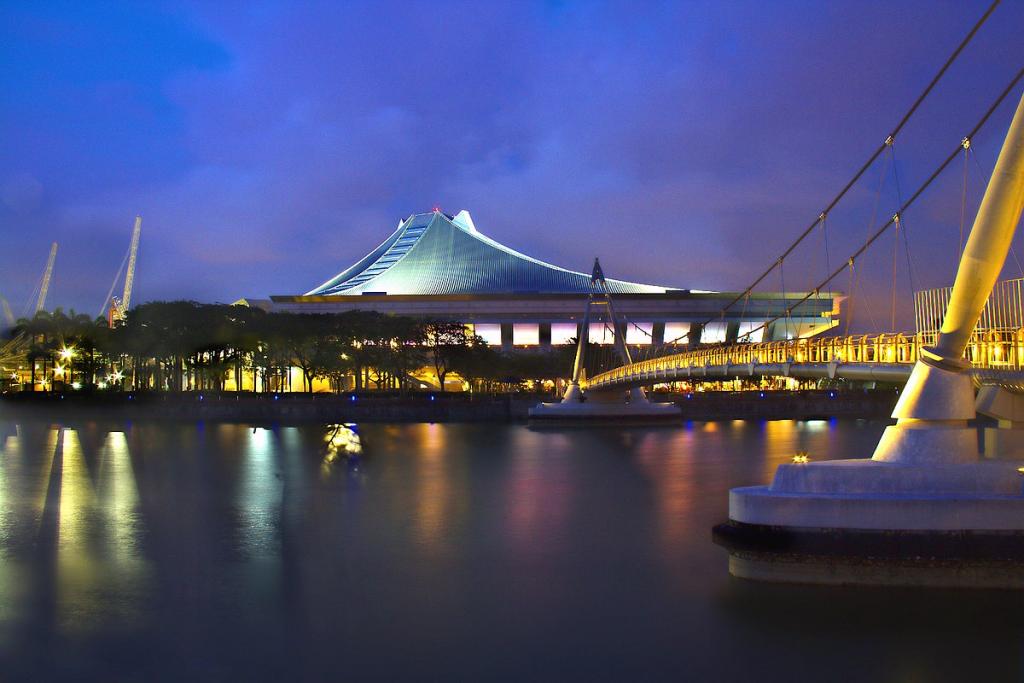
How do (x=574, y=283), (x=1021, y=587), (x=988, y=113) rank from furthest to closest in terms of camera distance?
1. (x=574, y=283)
2. (x=988, y=113)
3. (x=1021, y=587)

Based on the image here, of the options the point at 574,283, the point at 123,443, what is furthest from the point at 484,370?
the point at 574,283

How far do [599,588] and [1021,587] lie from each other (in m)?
3.88

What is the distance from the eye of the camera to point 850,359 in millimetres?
14391

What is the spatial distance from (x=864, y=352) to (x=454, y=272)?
6638cm

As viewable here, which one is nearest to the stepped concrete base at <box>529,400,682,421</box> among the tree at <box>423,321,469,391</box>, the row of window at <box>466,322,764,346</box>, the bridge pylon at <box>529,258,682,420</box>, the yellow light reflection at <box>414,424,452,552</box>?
the bridge pylon at <box>529,258,682,420</box>

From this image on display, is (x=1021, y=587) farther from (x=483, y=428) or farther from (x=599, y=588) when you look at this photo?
(x=483, y=428)

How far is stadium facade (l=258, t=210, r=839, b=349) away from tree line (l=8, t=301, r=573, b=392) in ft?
63.3

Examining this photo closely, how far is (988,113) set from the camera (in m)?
12.4

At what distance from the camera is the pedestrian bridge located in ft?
36.5

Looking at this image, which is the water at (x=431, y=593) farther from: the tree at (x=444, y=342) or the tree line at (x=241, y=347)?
the tree at (x=444, y=342)

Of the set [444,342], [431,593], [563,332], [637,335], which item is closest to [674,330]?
[637,335]

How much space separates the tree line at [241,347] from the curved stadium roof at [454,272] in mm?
22942

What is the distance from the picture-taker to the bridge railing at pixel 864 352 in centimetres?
1120

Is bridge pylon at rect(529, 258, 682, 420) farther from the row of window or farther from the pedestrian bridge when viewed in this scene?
the row of window
